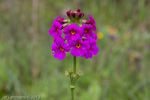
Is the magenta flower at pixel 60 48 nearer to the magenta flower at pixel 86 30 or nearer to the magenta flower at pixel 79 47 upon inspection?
the magenta flower at pixel 79 47

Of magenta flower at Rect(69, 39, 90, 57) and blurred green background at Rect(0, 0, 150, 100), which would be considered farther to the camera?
blurred green background at Rect(0, 0, 150, 100)

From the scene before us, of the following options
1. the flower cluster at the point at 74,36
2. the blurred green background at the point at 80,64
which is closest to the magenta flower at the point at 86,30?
the flower cluster at the point at 74,36

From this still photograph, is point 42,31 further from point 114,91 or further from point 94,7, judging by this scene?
point 114,91

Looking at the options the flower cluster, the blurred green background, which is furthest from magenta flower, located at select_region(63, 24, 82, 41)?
the blurred green background

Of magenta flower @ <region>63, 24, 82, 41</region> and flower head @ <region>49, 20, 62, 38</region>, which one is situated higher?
flower head @ <region>49, 20, 62, 38</region>

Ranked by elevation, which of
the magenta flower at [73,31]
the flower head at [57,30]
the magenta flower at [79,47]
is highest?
the flower head at [57,30]

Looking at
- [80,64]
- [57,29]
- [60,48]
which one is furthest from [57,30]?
[80,64]

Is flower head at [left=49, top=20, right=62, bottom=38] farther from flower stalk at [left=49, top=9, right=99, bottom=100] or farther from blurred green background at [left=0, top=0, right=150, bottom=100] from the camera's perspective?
blurred green background at [left=0, top=0, right=150, bottom=100]
